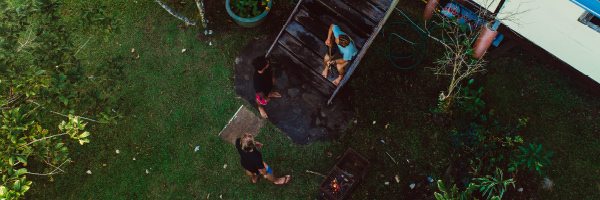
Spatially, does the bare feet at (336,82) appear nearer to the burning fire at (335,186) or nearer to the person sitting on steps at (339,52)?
the person sitting on steps at (339,52)

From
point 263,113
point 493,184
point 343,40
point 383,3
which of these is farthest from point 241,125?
point 493,184

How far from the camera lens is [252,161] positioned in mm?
8539

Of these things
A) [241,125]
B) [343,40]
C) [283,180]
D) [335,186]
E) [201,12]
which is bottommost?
[283,180]

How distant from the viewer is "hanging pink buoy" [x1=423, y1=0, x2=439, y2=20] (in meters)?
10.1

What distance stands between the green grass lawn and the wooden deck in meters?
0.76

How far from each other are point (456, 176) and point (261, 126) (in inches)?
170

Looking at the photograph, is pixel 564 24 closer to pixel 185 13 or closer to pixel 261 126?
pixel 261 126

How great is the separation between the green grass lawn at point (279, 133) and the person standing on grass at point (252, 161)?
20 cm

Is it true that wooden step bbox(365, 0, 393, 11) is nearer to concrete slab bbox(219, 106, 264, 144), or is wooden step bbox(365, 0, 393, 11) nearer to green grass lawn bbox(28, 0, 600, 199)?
green grass lawn bbox(28, 0, 600, 199)

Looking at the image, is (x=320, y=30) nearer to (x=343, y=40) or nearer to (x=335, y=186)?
(x=343, y=40)

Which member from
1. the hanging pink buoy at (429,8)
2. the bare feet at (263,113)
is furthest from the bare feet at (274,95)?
the hanging pink buoy at (429,8)

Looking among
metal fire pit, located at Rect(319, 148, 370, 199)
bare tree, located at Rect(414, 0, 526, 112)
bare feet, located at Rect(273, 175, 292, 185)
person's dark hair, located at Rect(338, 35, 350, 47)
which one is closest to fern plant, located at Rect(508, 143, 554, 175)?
bare tree, located at Rect(414, 0, 526, 112)

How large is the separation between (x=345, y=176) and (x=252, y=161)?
2033 millimetres

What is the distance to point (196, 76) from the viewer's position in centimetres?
1056
